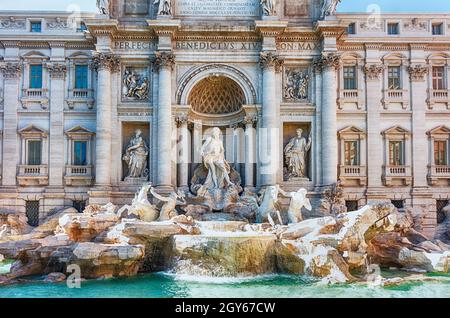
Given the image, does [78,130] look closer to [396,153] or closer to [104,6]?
[104,6]

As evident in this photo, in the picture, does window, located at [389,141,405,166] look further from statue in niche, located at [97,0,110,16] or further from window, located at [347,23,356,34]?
statue in niche, located at [97,0,110,16]

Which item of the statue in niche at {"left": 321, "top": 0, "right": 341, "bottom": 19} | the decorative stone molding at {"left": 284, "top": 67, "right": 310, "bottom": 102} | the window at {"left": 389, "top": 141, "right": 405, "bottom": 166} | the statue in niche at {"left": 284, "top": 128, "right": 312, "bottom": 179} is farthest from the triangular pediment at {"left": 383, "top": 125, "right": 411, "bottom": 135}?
the statue in niche at {"left": 321, "top": 0, "right": 341, "bottom": 19}

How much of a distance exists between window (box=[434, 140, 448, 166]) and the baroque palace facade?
6 cm

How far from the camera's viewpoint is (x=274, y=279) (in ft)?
55.6

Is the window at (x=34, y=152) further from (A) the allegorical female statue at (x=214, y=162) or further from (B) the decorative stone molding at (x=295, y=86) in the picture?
(B) the decorative stone molding at (x=295, y=86)

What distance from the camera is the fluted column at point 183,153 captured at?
24945mm

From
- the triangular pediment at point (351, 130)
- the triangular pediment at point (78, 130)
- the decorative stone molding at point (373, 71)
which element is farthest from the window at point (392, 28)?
the triangular pediment at point (78, 130)

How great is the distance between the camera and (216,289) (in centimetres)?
1509

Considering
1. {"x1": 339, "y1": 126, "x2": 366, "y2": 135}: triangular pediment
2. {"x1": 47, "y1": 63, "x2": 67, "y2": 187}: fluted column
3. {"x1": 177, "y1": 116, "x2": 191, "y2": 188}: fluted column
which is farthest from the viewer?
{"x1": 339, "y1": 126, "x2": 366, "y2": 135}: triangular pediment

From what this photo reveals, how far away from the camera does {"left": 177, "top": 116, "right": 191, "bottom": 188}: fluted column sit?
24.9m

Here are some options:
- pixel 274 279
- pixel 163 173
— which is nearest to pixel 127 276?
pixel 274 279

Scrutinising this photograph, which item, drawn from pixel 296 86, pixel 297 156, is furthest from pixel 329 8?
pixel 297 156

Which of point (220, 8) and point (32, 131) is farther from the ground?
point (220, 8)

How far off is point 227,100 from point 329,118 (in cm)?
566
